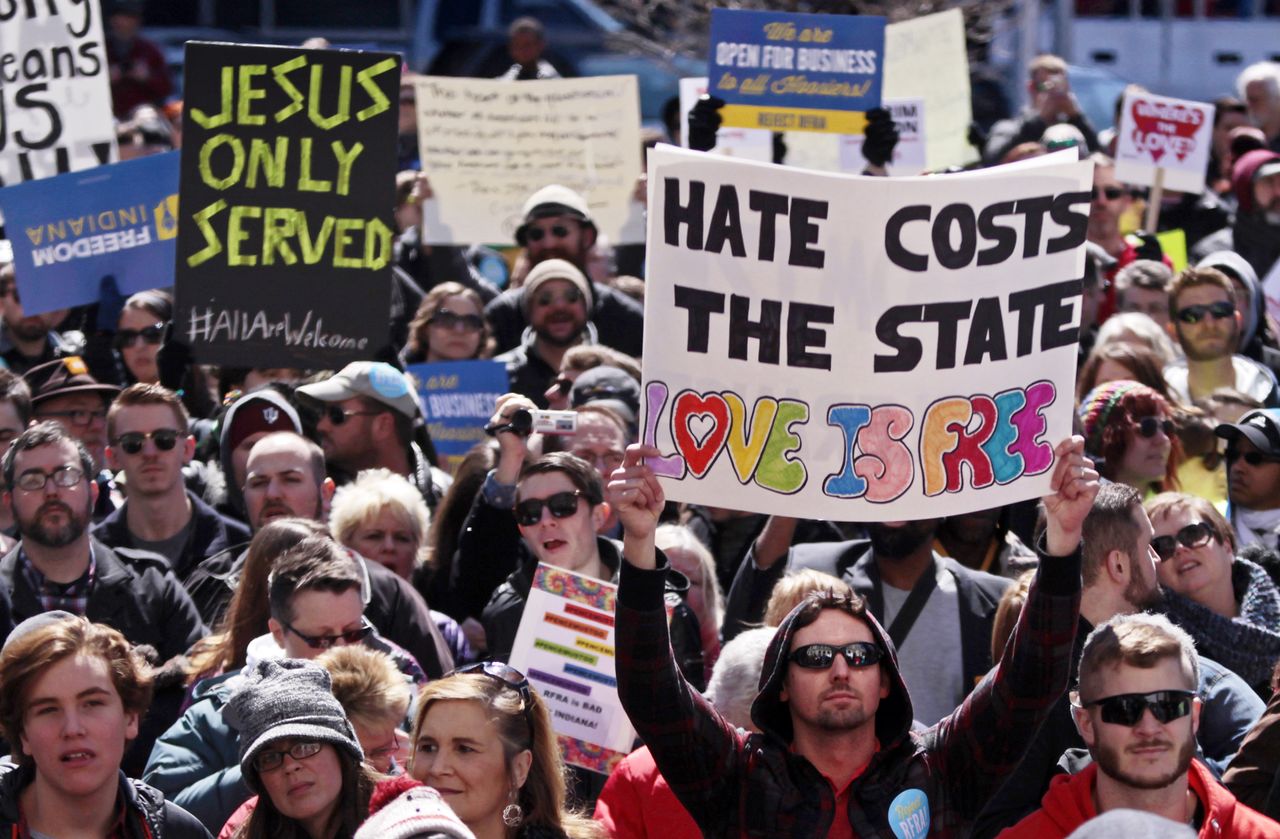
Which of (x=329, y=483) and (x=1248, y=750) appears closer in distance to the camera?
(x=1248, y=750)

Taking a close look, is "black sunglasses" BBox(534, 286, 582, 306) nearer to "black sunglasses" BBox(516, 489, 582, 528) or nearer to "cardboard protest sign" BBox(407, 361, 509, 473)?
"cardboard protest sign" BBox(407, 361, 509, 473)

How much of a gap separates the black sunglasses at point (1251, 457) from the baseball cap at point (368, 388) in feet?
9.22

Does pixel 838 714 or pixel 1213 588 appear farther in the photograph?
pixel 1213 588

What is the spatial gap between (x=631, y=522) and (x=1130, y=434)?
10.0ft

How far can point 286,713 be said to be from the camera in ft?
15.1

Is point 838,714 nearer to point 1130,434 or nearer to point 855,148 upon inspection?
point 1130,434

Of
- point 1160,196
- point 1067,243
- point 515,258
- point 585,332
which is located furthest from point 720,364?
point 1160,196

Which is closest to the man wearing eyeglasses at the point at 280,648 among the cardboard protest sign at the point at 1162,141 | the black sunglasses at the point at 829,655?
the black sunglasses at the point at 829,655

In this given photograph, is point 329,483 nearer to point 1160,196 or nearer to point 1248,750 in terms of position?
point 1248,750

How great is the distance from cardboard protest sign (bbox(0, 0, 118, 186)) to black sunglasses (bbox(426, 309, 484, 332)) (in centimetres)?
163

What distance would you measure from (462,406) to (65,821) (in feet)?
13.0

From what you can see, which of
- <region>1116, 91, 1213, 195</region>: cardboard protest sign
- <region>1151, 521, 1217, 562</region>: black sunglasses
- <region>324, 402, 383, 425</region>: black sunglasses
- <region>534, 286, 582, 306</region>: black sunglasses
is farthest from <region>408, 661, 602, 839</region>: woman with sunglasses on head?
<region>1116, 91, 1213, 195</region>: cardboard protest sign

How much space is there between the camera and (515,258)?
1122cm

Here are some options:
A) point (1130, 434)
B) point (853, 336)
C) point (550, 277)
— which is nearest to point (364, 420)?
point (550, 277)
